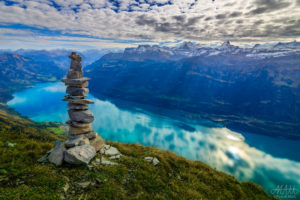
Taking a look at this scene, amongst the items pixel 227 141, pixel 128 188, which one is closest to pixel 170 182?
pixel 128 188

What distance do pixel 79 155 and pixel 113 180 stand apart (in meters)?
3.67

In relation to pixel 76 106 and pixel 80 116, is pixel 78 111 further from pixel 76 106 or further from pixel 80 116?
pixel 80 116

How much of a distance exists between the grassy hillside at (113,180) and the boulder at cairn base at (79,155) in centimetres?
46

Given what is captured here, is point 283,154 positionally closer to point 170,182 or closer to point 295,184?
point 295,184

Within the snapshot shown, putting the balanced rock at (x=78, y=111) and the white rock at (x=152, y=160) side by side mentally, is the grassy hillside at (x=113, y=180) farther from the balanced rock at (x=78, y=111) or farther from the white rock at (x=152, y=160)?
the balanced rock at (x=78, y=111)

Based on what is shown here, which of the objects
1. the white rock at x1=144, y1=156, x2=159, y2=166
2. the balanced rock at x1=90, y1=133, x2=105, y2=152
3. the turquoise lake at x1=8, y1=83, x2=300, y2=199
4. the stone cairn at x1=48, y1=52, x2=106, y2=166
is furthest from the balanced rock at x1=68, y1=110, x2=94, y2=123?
the turquoise lake at x1=8, y1=83, x2=300, y2=199

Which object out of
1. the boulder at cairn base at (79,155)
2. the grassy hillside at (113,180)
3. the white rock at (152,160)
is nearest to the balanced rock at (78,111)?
the boulder at cairn base at (79,155)

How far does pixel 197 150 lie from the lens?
100312 millimetres

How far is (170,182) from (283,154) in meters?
152

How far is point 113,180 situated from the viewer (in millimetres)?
10758

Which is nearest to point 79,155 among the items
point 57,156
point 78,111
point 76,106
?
point 57,156

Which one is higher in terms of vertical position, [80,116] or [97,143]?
[80,116]

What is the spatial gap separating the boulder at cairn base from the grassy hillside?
0.46 meters

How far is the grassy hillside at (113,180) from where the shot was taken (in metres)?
8.73
